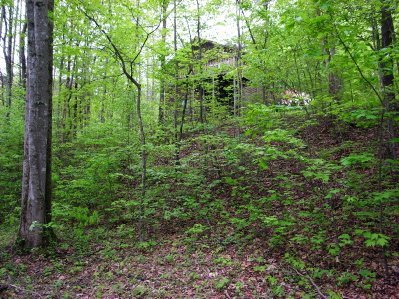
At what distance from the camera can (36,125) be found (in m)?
6.34

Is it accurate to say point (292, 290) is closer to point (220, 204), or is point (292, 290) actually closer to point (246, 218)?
point (246, 218)

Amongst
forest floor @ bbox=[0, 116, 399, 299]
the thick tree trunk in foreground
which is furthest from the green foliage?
the thick tree trunk in foreground

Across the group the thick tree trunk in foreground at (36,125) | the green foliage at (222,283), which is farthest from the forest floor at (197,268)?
the thick tree trunk in foreground at (36,125)

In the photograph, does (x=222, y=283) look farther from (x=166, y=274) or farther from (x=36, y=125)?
(x=36, y=125)

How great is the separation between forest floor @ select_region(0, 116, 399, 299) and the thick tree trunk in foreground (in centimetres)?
68

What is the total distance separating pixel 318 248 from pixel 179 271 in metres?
2.66

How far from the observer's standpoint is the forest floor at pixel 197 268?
171 inches

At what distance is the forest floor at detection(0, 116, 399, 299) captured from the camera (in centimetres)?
435

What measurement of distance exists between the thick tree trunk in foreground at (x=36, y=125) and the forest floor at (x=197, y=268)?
68cm

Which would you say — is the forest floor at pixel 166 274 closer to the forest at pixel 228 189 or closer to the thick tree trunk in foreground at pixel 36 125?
the forest at pixel 228 189

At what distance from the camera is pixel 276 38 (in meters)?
6.40

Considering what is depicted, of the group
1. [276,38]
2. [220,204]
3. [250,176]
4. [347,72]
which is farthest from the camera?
[250,176]

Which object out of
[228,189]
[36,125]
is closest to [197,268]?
[228,189]

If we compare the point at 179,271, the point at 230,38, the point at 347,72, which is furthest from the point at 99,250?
the point at 230,38
